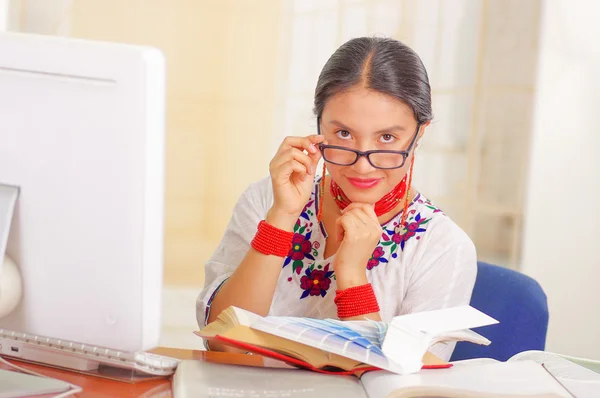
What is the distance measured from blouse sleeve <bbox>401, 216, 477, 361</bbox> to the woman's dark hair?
0.25 metres

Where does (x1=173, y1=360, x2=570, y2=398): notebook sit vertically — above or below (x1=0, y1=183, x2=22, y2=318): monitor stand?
below

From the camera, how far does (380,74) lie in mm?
1523

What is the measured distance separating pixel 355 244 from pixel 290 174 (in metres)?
0.18

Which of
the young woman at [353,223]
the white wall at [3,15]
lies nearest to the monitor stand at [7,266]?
the young woman at [353,223]

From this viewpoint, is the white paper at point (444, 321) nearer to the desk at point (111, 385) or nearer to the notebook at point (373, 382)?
the notebook at point (373, 382)

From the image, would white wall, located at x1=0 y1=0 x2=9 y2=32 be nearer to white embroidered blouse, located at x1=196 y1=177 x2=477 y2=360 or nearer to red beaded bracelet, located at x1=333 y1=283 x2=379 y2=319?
white embroidered blouse, located at x1=196 y1=177 x2=477 y2=360

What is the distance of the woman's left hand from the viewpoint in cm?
144

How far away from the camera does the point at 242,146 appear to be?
4.86m

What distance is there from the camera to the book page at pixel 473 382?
929 millimetres

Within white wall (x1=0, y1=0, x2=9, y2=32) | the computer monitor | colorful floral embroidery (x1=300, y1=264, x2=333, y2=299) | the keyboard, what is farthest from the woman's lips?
white wall (x1=0, y1=0, x2=9, y2=32)

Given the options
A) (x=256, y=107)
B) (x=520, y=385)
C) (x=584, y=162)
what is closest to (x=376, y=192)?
(x=520, y=385)

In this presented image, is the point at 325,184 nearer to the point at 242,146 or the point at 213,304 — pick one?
the point at 213,304

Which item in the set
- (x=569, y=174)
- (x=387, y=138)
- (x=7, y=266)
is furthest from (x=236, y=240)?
(x=569, y=174)

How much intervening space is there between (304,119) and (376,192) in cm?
297
